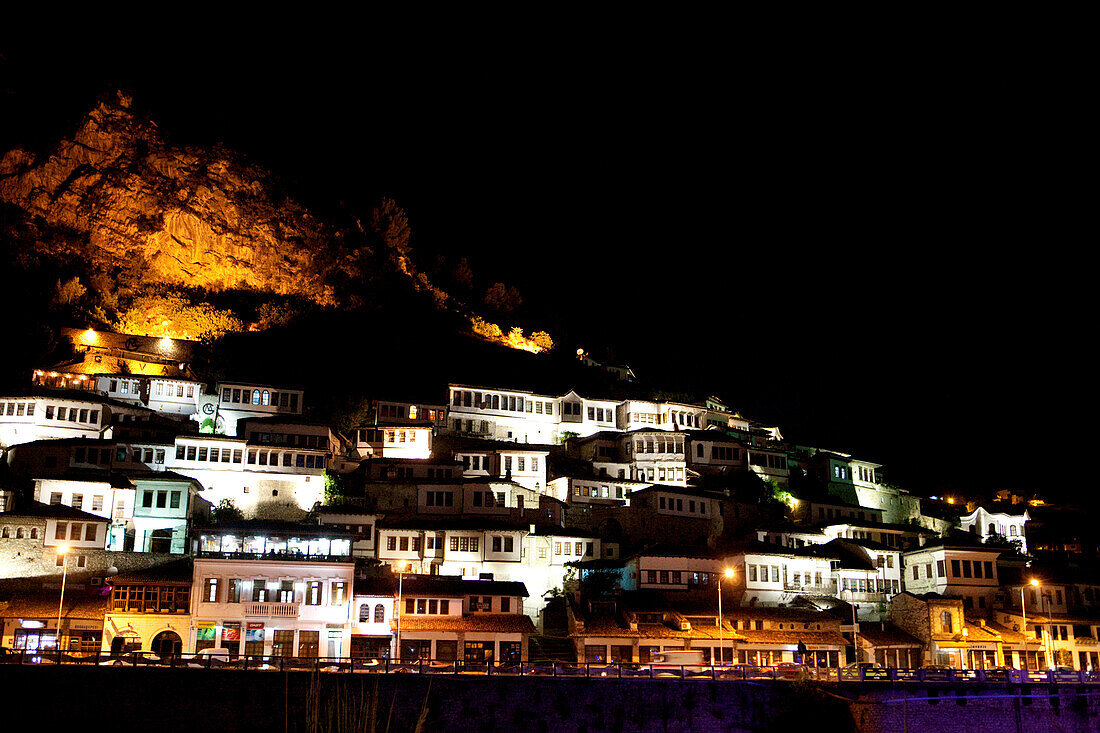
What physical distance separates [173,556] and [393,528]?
1383cm

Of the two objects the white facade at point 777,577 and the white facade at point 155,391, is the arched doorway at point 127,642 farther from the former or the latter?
the white facade at point 777,577

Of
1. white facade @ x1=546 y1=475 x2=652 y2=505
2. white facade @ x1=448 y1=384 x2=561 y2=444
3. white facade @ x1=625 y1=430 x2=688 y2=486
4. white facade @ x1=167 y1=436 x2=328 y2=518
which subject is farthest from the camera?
white facade @ x1=448 y1=384 x2=561 y2=444

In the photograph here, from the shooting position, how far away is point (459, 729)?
39.4 metres

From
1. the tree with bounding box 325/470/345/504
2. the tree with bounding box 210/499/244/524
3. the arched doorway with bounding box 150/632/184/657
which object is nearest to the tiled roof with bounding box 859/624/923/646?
the tree with bounding box 325/470/345/504

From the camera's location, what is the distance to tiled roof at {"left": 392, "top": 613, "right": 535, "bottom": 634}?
177ft

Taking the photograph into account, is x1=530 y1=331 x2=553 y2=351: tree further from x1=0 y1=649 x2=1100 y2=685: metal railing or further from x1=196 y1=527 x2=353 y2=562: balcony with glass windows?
x1=0 y1=649 x2=1100 y2=685: metal railing

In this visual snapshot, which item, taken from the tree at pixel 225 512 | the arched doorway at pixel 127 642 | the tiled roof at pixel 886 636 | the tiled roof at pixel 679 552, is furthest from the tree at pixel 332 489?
the tiled roof at pixel 886 636

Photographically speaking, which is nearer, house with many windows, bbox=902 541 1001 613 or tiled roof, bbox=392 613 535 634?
tiled roof, bbox=392 613 535 634

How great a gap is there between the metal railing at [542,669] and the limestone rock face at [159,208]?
75.1 metres

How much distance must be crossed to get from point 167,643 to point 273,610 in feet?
18.5

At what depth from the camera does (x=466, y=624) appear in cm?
5434

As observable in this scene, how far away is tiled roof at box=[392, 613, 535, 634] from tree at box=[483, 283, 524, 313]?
85.0 metres

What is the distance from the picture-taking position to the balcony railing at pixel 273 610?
170 feet

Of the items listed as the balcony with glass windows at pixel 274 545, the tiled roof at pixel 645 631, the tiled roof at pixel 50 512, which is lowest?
the tiled roof at pixel 645 631
